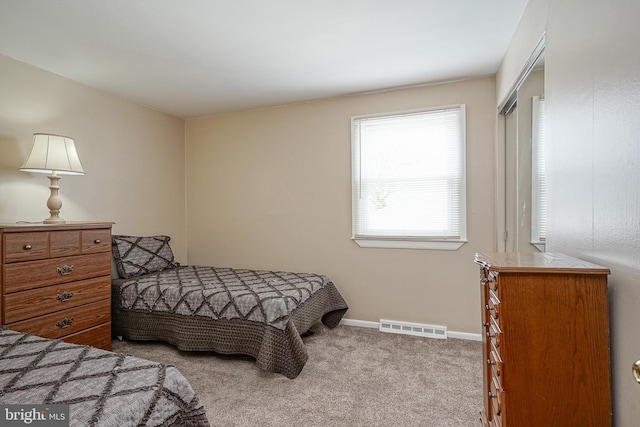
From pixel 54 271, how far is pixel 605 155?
10.3 ft

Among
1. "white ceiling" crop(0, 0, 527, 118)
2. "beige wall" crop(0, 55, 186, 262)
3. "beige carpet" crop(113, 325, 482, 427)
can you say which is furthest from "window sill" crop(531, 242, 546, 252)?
"beige wall" crop(0, 55, 186, 262)

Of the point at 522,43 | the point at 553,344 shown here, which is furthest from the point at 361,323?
the point at 522,43

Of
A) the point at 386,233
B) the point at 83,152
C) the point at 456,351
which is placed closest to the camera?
the point at 456,351

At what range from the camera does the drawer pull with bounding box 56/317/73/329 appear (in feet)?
7.75

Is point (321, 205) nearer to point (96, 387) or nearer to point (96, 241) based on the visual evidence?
point (96, 241)

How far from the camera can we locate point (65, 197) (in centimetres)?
291

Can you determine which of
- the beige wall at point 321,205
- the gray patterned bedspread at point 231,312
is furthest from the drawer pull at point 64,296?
the beige wall at point 321,205

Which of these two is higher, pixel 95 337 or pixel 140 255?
pixel 140 255

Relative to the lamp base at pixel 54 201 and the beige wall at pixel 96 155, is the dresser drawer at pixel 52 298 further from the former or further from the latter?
the beige wall at pixel 96 155

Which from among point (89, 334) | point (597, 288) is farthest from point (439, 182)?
point (89, 334)

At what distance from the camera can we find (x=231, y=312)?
Answer: 8.39ft

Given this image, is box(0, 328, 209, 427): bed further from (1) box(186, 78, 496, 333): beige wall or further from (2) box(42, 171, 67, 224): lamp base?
(1) box(186, 78, 496, 333): beige wall

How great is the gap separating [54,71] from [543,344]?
381cm

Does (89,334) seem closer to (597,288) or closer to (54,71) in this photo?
(54,71)
